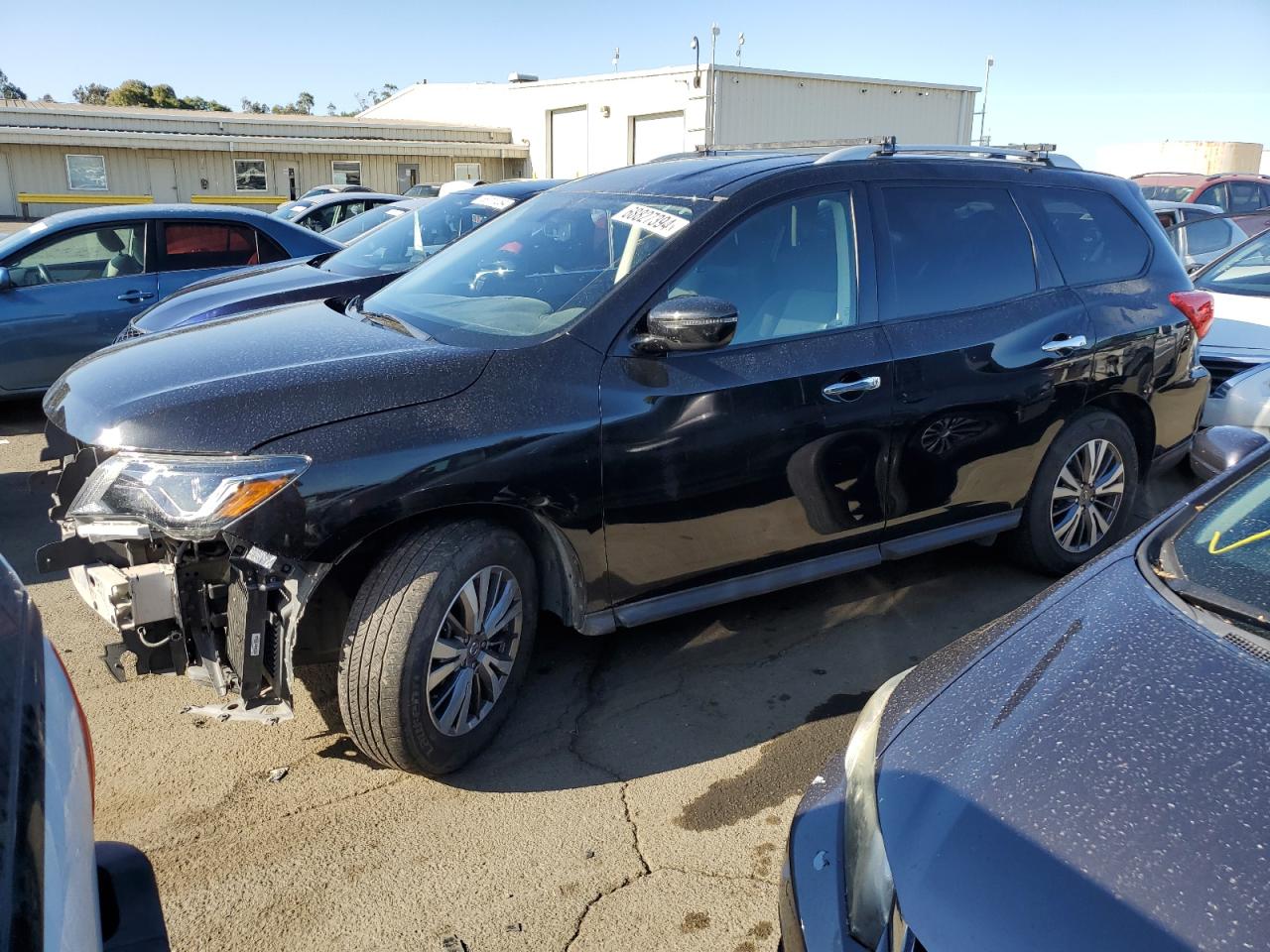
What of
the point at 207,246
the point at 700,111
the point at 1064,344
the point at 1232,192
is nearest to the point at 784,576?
the point at 1064,344

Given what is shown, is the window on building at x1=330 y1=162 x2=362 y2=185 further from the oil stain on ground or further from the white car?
the oil stain on ground

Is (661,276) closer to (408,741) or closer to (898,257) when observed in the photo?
(898,257)

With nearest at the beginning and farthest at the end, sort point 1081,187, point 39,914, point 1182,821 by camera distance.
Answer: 1. point 39,914
2. point 1182,821
3. point 1081,187

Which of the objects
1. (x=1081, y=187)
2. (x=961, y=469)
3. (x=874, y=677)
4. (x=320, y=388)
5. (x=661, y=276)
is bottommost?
(x=874, y=677)

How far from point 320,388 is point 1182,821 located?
242 centimetres

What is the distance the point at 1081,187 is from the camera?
184 inches

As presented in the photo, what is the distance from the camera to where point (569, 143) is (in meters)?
34.6

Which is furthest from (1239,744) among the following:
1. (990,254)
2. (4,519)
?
(4,519)

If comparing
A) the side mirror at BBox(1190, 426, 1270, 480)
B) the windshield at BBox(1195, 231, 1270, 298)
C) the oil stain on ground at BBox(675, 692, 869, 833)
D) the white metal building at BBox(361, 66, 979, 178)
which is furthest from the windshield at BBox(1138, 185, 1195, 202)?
the oil stain on ground at BBox(675, 692, 869, 833)

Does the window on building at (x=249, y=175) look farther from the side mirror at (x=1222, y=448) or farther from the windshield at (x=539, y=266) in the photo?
the side mirror at (x=1222, y=448)

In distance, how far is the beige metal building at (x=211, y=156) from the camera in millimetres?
31844

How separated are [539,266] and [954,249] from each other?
1703mm

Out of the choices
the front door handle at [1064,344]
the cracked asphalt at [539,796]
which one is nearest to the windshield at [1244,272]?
the front door handle at [1064,344]

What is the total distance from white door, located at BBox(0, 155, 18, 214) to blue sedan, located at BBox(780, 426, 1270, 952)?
3696cm
